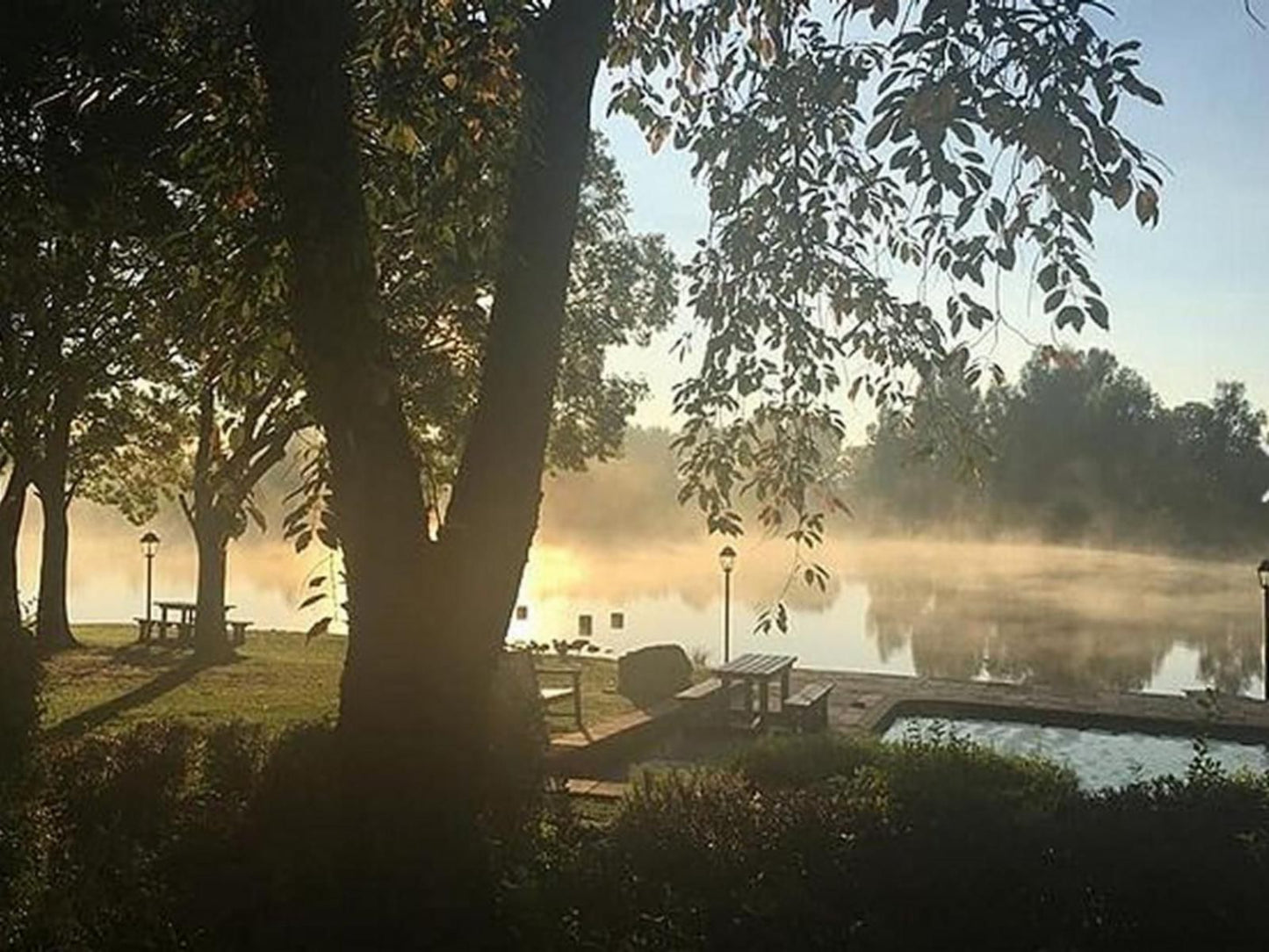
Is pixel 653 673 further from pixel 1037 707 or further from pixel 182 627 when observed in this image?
pixel 182 627

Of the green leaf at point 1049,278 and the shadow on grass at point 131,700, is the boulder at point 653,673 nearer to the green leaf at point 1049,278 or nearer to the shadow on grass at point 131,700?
the shadow on grass at point 131,700

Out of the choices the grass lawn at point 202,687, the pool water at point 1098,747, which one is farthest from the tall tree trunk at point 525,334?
the pool water at point 1098,747

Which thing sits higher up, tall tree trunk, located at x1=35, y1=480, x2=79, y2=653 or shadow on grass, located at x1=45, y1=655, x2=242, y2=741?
tall tree trunk, located at x1=35, y1=480, x2=79, y2=653

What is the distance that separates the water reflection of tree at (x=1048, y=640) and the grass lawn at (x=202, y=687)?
8.62m

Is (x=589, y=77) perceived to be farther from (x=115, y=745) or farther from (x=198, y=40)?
(x=115, y=745)

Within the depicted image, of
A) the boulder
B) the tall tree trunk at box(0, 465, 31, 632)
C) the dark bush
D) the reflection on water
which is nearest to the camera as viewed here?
the dark bush

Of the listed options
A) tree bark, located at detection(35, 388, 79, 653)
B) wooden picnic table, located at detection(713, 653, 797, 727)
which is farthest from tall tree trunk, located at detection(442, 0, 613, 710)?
tree bark, located at detection(35, 388, 79, 653)

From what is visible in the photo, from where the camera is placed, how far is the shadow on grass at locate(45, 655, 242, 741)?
1291 cm

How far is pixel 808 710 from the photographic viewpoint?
44.9ft

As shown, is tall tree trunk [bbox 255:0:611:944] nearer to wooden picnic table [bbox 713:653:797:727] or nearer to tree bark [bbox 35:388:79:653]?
wooden picnic table [bbox 713:653:797:727]

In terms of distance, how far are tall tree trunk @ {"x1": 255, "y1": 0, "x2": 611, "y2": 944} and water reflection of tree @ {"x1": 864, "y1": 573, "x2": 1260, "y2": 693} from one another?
16478 millimetres

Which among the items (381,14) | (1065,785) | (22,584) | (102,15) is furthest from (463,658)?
(22,584)

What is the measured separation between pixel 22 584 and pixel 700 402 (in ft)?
132

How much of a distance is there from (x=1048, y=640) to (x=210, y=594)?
60.6 ft
